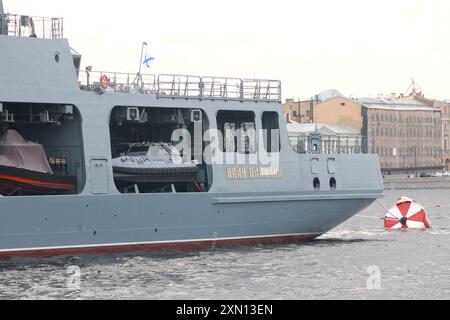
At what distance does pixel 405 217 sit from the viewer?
3866 centimetres

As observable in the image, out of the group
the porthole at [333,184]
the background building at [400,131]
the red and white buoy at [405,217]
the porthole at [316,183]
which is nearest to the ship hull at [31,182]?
the porthole at [316,183]

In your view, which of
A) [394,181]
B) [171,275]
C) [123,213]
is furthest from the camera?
[394,181]

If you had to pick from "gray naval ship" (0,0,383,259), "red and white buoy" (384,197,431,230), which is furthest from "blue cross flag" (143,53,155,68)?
"red and white buoy" (384,197,431,230)

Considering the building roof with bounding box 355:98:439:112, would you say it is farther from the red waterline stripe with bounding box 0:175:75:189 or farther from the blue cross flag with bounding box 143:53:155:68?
the red waterline stripe with bounding box 0:175:75:189

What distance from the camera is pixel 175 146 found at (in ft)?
93.2

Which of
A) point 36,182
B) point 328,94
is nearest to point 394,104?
point 328,94

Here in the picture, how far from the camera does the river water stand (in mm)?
20531

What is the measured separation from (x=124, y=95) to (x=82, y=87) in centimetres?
123

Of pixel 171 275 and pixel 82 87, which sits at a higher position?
pixel 82 87

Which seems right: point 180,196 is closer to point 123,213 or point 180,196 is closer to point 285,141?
point 123,213

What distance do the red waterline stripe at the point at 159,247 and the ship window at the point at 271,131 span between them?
115 inches
